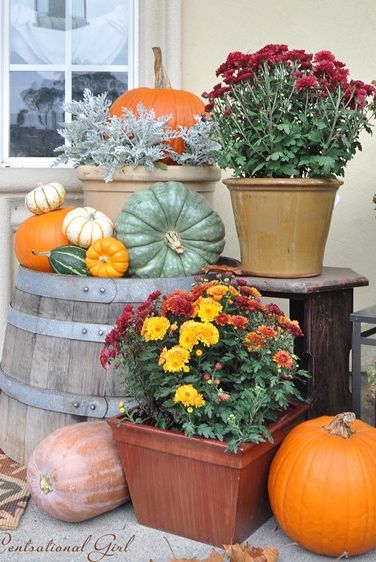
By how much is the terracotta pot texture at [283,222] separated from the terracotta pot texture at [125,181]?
333 mm

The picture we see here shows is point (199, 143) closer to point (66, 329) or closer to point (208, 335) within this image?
point (66, 329)

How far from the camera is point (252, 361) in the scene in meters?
2.00

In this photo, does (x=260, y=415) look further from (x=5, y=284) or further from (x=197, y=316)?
(x=5, y=284)

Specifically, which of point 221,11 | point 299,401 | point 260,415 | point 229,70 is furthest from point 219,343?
point 221,11

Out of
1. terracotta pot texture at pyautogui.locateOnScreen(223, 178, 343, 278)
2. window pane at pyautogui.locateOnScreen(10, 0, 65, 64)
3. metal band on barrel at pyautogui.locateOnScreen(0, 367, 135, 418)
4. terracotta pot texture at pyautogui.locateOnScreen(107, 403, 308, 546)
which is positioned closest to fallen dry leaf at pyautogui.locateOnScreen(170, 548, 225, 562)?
terracotta pot texture at pyautogui.locateOnScreen(107, 403, 308, 546)

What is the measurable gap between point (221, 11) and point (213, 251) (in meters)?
1.28

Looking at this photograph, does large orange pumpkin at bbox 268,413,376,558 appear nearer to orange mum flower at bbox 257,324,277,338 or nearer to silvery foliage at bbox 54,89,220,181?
orange mum flower at bbox 257,324,277,338

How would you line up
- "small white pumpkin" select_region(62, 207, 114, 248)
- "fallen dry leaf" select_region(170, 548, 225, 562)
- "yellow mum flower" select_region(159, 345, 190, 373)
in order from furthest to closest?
"small white pumpkin" select_region(62, 207, 114, 248)
"yellow mum flower" select_region(159, 345, 190, 373)
"fallen dry leaf" select_region(170, 548, 225, 562)

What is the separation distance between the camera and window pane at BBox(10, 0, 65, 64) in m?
3.40

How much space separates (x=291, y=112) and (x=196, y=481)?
1169 mm

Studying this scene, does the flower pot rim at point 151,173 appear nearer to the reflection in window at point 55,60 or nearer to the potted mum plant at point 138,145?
the potted mum plant at point 138,145

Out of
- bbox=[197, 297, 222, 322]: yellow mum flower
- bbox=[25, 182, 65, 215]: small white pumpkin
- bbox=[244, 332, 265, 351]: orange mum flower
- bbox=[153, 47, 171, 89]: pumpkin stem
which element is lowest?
bbox=[244, 332, 265, 351]: orange mum flower

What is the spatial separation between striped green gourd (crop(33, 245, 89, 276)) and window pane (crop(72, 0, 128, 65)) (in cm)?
132

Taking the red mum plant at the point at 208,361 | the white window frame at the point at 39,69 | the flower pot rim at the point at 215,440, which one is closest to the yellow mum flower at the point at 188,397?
the red mum plant at the point at 208,361
